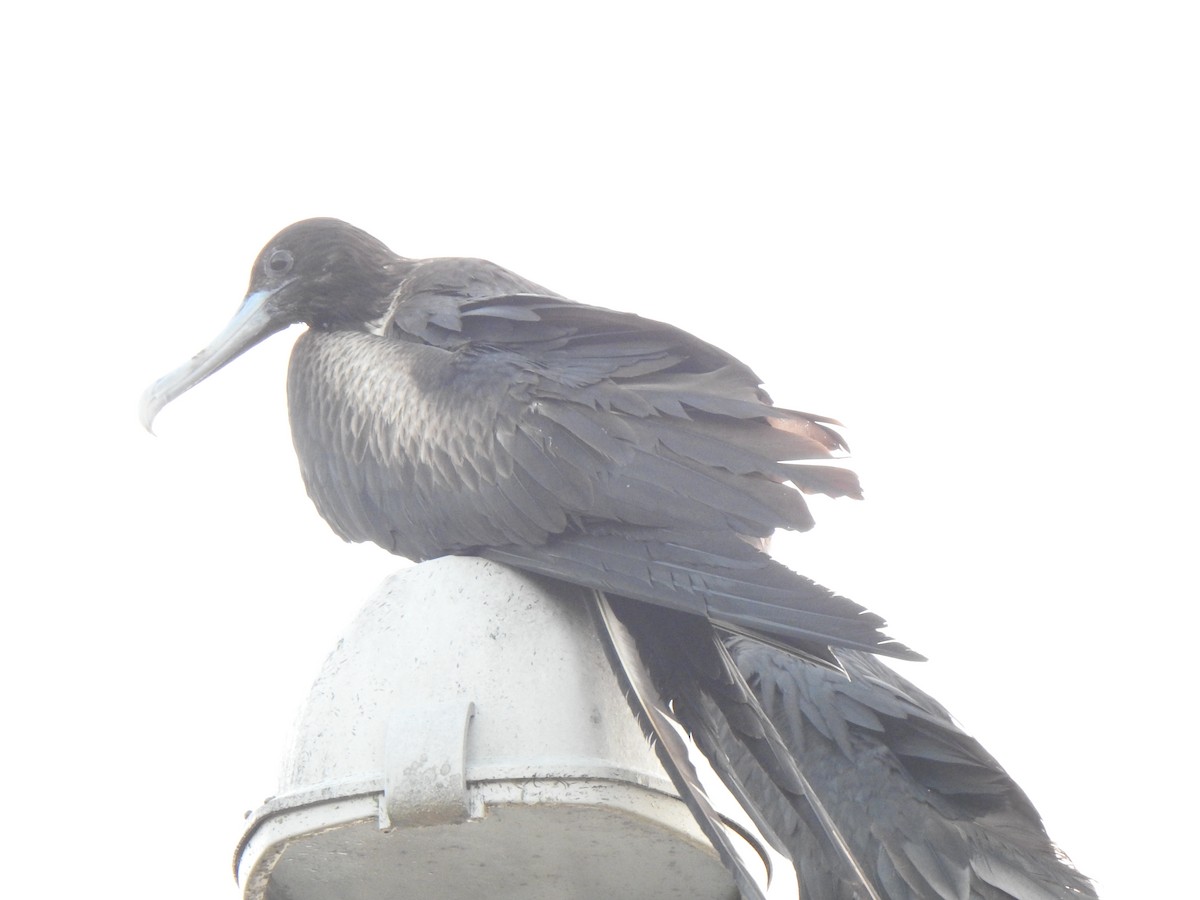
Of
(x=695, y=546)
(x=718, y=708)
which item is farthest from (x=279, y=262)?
(x=718, y=708)

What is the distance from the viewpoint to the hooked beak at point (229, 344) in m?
5.71

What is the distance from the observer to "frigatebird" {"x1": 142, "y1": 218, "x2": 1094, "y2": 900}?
4.11 meters

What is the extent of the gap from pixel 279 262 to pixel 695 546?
2.46m

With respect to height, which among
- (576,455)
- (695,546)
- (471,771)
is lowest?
(471,771)

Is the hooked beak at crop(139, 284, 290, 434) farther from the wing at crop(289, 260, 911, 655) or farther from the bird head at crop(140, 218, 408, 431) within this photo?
the wing at crop(289, 260, 911, 655)

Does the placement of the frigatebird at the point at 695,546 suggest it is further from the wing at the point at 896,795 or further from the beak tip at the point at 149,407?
the beak tip at the point at 149,407

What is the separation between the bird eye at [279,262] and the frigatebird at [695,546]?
3.16 feet

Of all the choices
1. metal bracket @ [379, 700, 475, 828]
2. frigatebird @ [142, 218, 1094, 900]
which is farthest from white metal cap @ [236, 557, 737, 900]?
frigatebird @ [142, 218, 1094, 900]

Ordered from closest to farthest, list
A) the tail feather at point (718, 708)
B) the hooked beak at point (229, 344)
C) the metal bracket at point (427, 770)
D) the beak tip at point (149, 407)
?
the metal bracket at point (427, 770)
the tail feather at point (718, 708)
the beak tip at point (149, 407)
the hooked beak at point (229, 344)

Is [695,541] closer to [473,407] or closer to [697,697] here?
[697,697]

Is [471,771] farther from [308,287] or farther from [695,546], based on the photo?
[308,287]

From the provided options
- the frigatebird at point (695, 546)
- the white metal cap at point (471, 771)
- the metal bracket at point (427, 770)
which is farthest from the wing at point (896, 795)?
the metal bracket at point (427, 770)

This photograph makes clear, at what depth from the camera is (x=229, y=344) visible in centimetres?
594

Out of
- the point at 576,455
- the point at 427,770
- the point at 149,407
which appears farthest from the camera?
the point at 149,407
